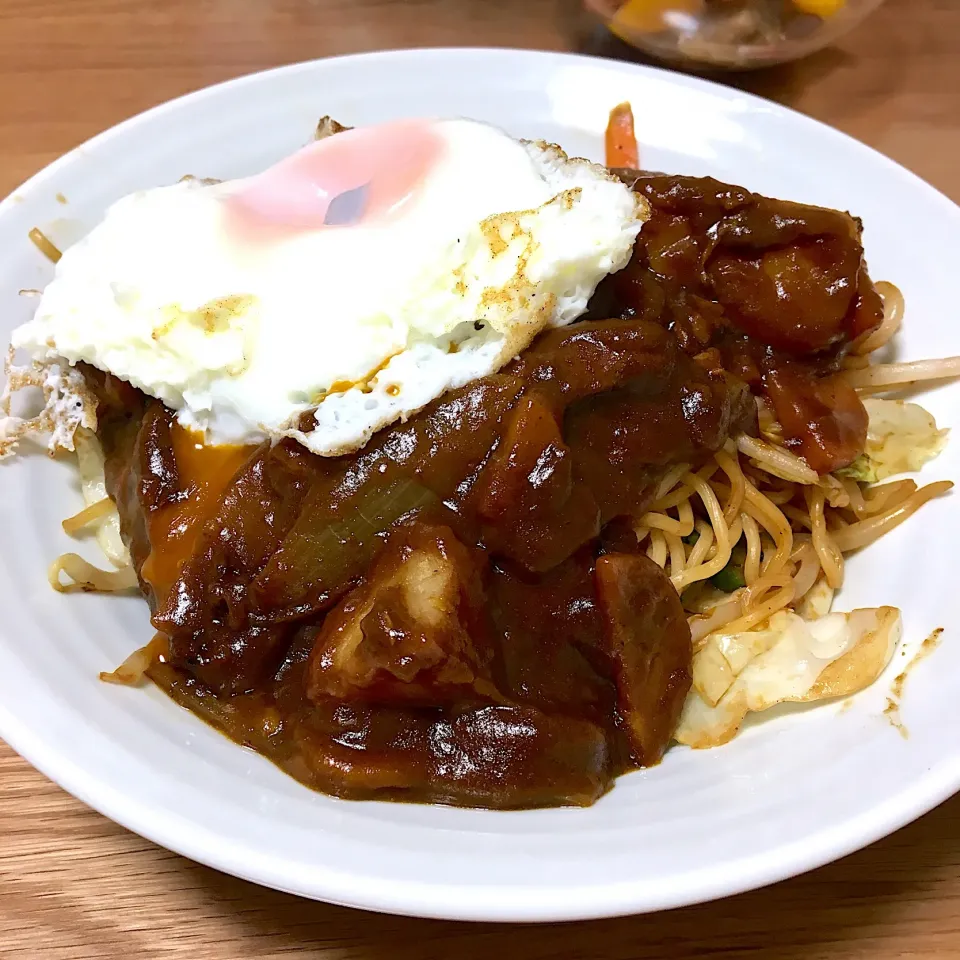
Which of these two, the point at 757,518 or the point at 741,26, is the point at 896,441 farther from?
the point at 741,26

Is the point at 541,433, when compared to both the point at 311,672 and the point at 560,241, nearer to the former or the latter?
the point at 560,241

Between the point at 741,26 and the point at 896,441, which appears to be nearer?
the point at 896,441

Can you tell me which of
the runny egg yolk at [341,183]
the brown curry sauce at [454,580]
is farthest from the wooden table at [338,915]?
the runny egg yolk at [341,183]

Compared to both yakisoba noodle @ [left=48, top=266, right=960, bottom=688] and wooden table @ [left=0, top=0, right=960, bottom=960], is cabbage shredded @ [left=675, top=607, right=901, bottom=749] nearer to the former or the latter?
yakisoba noodle @ [left=48, top=266, right=960, bottom=688]

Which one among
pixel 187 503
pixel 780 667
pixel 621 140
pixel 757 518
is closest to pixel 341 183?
pixel 187 503

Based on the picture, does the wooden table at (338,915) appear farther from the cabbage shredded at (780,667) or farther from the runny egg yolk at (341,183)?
the runny egg yolk at (341,183)

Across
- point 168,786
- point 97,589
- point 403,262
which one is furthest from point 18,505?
point 403,262
